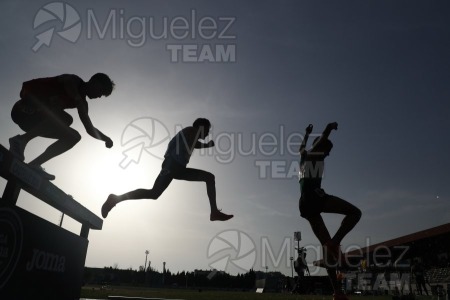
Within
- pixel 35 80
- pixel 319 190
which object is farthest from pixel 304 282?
pixel 35 80

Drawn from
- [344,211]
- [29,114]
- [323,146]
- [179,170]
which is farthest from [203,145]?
[29,114]

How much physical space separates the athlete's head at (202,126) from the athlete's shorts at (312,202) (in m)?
1.57

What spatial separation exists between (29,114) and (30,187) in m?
1.27

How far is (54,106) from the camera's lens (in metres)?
4.06

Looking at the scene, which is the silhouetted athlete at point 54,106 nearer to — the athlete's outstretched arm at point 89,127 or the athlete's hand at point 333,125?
the athlete's outstretched arm at point 89,127

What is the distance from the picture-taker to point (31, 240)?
3.07m

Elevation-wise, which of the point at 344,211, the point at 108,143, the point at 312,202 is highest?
the point at 108,143

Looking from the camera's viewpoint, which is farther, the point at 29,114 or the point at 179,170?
the point at 179,170

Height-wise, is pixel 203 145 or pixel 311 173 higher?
pixel 203 145

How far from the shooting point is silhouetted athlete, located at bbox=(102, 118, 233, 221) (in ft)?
15.4

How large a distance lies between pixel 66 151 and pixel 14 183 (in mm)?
1686

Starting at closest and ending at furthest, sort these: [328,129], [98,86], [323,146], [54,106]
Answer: [54,106] < [98,86] < [328,129] < [323,146]
